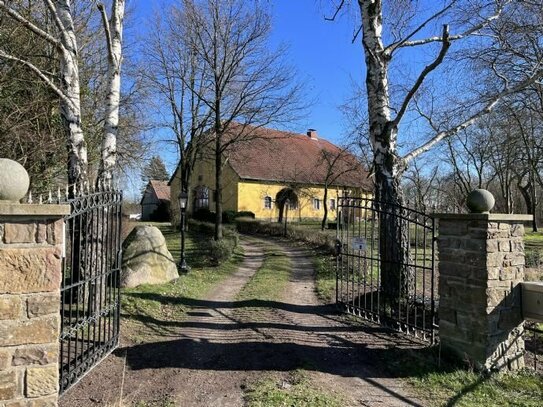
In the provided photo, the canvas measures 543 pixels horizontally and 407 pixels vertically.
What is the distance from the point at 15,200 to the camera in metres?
3.27

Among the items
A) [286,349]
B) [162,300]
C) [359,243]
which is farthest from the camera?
[162,300]

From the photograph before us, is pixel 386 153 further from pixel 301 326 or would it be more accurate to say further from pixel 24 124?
pixel 24 124

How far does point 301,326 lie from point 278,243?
48.2 feet

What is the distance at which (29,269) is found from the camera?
324 centimetres

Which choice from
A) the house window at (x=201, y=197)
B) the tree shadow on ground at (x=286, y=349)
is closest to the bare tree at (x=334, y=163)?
the house window at (x=201, y=197)

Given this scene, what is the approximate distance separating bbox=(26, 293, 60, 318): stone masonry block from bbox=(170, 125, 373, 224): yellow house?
27874 mm

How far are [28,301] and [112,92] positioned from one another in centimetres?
528

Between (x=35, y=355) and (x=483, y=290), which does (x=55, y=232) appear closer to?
(x=35, y=355)

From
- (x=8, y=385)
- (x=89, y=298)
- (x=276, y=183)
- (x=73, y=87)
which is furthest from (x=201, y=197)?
(x=8, y=385)

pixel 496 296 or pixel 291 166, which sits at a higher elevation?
pixel 291 166

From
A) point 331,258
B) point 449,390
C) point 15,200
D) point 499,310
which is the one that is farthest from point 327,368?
point 331,258

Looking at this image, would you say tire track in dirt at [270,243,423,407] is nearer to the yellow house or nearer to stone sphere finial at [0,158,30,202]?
stone sphere finial at [0,158,30,202]

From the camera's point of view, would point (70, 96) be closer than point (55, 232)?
No

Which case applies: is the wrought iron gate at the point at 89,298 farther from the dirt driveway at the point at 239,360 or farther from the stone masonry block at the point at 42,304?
the stone masonry block at the point at 42,304
